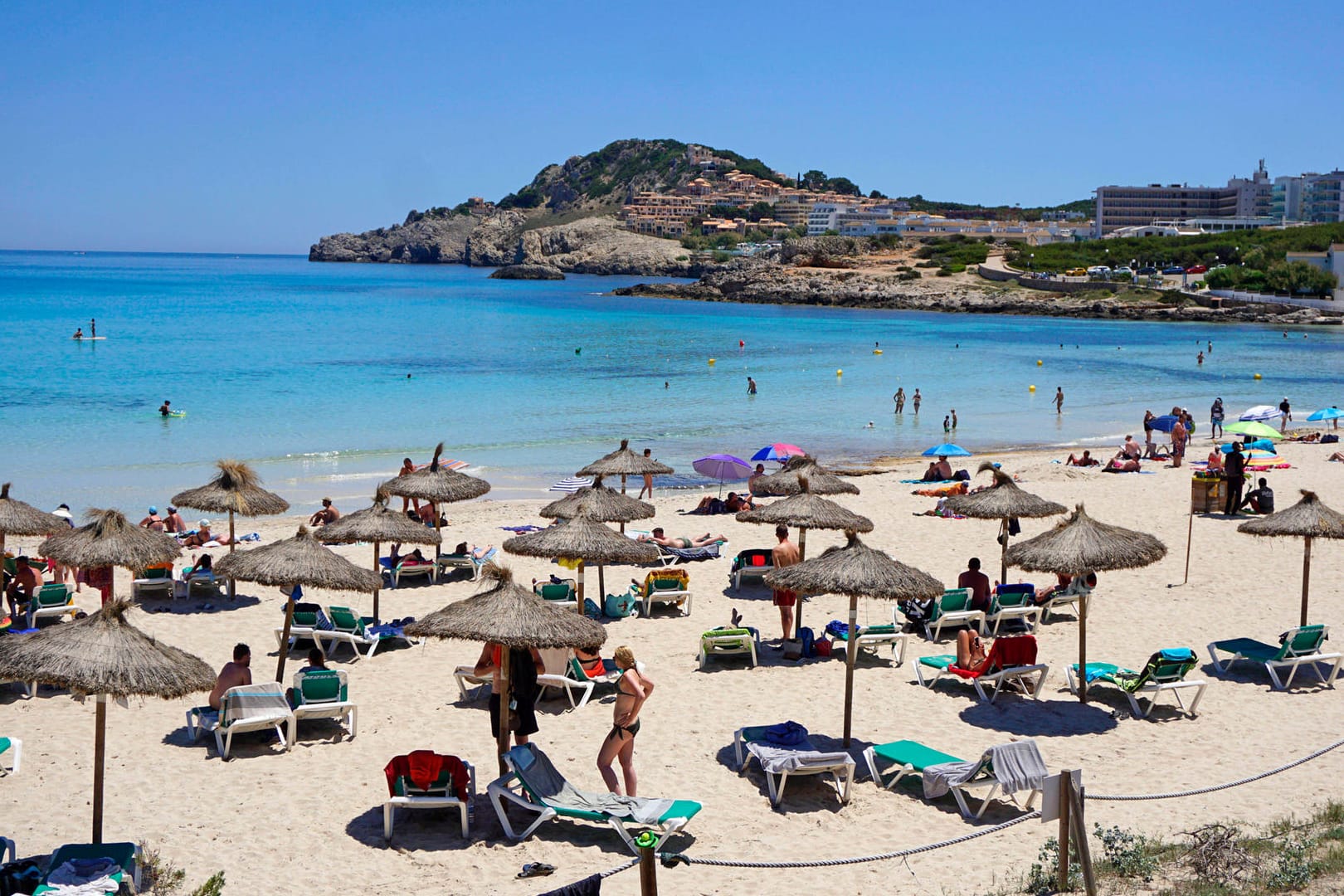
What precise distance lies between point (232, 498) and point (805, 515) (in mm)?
6818

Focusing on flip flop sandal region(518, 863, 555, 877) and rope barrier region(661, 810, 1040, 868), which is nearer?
rope barrier region(661, 810, 1040, 868)

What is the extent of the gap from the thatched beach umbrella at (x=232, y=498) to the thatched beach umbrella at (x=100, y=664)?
6.66 m

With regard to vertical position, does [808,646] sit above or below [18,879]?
below

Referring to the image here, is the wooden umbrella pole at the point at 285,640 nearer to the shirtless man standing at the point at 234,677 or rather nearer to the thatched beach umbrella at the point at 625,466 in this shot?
the shirtless man standing at the point at 234,677

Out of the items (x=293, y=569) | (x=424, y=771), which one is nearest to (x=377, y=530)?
(x=293, y=569)

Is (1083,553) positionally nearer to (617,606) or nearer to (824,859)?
(824,859)

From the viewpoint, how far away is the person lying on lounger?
15.9 metres

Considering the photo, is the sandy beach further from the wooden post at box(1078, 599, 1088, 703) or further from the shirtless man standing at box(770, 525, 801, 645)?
the shirtless man standing at box(770, 525, 801, 645)

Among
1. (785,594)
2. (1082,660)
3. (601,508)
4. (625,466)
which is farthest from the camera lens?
(625,466)

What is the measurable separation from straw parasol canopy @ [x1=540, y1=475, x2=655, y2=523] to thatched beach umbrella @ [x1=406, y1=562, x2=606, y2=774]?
16.8ft

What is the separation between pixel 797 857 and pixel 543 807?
1.60 m

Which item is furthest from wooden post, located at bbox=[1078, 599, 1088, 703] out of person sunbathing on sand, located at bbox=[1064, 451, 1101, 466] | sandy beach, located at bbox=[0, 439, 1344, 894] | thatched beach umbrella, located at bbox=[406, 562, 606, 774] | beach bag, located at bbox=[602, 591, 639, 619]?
person sunbathing on sand, located at bbox=[1064, 451, 1101, 466]

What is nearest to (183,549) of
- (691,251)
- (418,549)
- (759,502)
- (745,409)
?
(418,549)

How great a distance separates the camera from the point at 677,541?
635 inches
